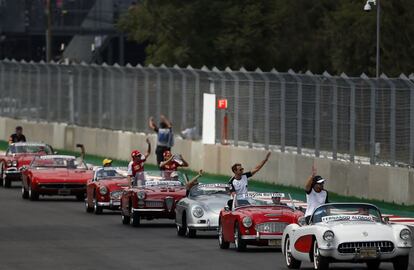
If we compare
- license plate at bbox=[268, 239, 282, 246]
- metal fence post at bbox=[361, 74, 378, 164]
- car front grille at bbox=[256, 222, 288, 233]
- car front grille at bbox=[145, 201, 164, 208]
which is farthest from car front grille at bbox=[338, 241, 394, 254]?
metal fence post at bbox=[361, 74, 378, 164]

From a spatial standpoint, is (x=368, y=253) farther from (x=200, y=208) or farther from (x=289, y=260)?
(x=200, y=208)

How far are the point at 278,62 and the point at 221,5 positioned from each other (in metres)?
4.43

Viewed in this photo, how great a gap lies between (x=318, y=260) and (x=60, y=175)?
61.1 ft

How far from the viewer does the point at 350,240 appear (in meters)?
20.1

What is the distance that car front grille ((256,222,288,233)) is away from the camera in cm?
2384

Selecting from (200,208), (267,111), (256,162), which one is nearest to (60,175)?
(256,162)

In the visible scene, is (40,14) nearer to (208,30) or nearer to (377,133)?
(208,30)

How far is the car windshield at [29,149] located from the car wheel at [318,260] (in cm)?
2509

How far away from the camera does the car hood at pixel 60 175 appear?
125 feet

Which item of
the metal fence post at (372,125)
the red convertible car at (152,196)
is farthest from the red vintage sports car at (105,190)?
the metal fence post at (372,125)

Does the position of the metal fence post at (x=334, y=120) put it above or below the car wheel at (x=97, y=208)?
above

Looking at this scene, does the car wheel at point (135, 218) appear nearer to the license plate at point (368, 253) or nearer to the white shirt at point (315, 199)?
the white shirt at point (315, 199)

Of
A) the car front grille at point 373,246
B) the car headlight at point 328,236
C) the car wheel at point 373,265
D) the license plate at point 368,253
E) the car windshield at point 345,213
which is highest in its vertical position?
the car windshield at point 345,213

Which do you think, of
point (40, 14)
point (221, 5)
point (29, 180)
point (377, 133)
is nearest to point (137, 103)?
point (29, 180)
